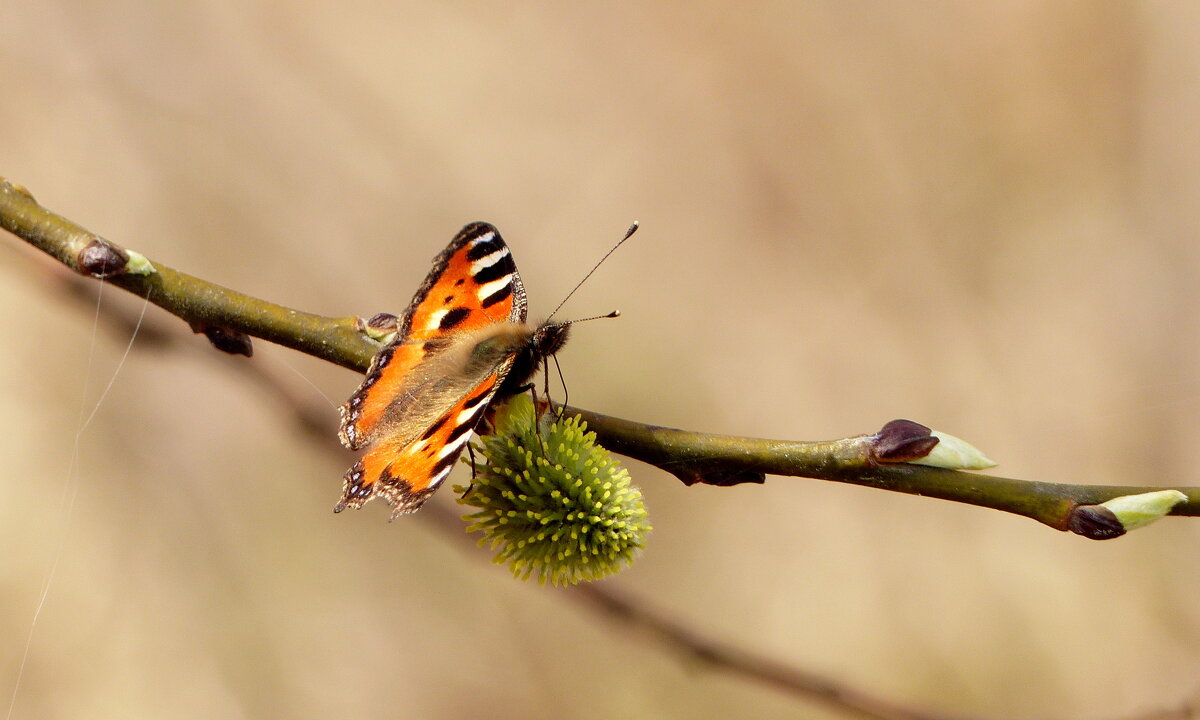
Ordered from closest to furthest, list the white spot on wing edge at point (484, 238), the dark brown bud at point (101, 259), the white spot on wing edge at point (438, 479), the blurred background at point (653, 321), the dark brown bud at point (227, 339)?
the white spot on wing edge at point (438, 479), the dark brown bud at point (101, 259), the dark brown bud at point (227, 339), the white spot on wing edge at point (484, 238), the blurred background at point (653, 321)

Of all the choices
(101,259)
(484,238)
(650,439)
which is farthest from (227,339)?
(650,439)

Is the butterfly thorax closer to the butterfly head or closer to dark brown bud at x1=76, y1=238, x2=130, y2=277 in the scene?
the butterfly head

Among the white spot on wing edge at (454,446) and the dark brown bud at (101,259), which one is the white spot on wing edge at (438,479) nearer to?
the white spot on wing edge at (454,446)

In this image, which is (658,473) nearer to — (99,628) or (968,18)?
(99,628)

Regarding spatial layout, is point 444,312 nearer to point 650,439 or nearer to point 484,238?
point 484,238

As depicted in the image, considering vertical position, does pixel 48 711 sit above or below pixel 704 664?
below

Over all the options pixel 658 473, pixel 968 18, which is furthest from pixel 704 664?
pixel 968 18

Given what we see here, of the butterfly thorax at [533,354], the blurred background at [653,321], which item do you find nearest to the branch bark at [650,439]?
Result: the butterfly thorax at [533,354]
